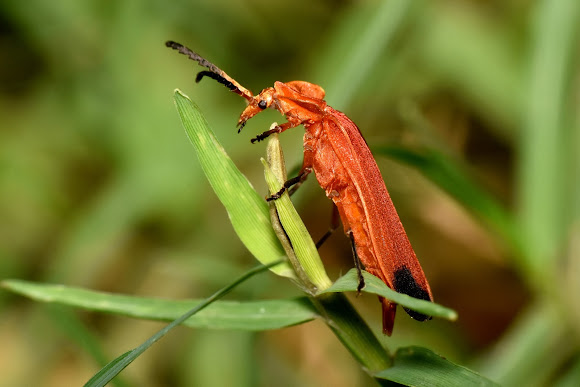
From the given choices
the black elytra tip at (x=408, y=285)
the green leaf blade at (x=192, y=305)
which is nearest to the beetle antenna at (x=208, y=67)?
the green leaf blade at (x=192, y=305)

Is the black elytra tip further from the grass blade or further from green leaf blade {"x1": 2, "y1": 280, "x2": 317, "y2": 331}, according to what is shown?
the grass blade

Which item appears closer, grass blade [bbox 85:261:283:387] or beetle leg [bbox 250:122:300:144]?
grass blade [bbox 85:261:283:387]

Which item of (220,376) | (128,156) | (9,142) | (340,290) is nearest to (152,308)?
(340,290)

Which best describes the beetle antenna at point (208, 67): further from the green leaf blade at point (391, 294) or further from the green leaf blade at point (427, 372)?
the green leaf blade at point (427, 372)

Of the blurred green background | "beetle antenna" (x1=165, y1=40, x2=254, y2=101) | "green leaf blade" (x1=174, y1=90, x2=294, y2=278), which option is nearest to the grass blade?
"green leaf blade" (x1=174, y1=90, x2=294, y2=278)

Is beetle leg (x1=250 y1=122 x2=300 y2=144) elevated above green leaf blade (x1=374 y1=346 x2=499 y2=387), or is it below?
above

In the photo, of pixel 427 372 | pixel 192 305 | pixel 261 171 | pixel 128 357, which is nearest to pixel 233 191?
pixel 192 305

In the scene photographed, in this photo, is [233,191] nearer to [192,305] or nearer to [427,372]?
[192,305]

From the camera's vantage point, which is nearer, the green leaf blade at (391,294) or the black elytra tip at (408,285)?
the green leaf blade at (391,294)

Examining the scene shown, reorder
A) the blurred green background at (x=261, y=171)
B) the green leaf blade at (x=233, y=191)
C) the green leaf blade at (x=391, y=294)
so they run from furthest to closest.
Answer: the blurred green background at (x=261, y=171) → the green leaf blade at (x=233, y=191) → the green leaf blade at (x=391, y=294)

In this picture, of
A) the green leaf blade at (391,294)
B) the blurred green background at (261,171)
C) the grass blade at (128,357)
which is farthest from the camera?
the blurred green background at (261,171)
